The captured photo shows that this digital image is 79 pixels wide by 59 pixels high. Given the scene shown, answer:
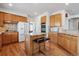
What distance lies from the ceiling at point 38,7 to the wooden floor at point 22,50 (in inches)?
27.8

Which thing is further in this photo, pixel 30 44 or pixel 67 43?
pixel 30 44

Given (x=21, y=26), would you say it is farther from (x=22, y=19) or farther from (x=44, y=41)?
(x=44, y=41)

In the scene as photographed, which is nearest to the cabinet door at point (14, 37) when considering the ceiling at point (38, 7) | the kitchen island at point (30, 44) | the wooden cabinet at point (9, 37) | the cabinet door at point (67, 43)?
the wooden cabinet at point (9, 37)

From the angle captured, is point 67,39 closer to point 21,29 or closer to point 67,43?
point 67,43

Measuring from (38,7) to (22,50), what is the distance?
0.97m

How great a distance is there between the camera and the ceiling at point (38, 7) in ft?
5.66

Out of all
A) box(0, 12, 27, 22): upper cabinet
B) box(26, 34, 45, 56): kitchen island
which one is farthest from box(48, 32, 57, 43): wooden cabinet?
box(0, 12, 27, 22): upper cabinet

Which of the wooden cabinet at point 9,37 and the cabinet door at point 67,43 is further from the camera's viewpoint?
the cabinet door at point 67,43

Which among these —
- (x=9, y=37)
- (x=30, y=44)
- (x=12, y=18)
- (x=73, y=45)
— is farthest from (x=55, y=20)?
(x=9, y=37)

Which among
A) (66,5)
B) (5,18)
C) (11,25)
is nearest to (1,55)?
(11,25)

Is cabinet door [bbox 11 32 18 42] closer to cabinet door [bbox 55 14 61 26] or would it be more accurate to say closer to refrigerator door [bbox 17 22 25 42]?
refrigerator door [bbox 17 22 25 42]

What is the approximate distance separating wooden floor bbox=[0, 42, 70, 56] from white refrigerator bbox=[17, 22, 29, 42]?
0.13 metres

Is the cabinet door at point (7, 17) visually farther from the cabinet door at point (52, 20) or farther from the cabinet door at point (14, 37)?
the cabinet door at point (52, 20)

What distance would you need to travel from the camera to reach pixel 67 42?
6.24 feet
